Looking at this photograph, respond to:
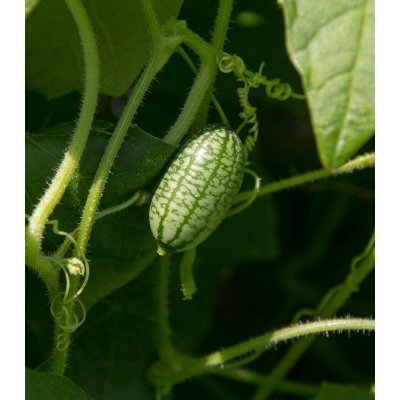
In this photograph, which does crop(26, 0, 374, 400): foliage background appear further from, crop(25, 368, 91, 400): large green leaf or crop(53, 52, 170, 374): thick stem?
crop(25, 368, 91, 400): large green leaf

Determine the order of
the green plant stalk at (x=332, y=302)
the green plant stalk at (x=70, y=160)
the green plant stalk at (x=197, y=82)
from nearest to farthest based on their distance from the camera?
the green plant stalk at (x=70, y=160) → the green plant stalk at (x=197, y=82) → the green plant stalk at (x=332, y=302)

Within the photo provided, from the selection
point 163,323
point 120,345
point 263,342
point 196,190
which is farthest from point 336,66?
point 120,345

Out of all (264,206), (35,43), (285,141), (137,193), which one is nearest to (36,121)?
(35,43)

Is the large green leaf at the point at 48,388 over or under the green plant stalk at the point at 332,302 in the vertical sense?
over

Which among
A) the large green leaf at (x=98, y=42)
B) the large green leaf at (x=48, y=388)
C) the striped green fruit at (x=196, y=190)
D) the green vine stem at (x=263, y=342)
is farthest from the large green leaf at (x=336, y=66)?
the large green leaf at (x=48, y=388)

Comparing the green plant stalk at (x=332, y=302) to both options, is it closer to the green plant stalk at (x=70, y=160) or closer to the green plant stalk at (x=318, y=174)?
the green plant stalk at (x=318, y=174)

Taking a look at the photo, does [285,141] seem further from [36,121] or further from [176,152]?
[176,152]
